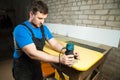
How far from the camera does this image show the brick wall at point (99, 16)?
2.13 meters

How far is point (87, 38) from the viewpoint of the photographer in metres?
2.58

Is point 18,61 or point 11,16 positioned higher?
point 11,16

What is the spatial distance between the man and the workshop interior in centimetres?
20

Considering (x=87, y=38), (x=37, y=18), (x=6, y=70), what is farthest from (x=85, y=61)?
(x=6, y=70)

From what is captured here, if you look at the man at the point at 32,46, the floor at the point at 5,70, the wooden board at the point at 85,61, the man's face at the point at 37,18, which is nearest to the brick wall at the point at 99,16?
the wooden board at the point at 85,61

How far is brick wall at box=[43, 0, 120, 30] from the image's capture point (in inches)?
83.8

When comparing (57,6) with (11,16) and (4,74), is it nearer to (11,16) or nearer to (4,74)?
(4,74)

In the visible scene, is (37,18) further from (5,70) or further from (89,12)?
(5,70)

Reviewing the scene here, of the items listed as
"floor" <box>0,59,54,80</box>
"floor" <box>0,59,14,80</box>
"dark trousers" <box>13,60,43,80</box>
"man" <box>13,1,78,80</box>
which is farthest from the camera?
"floor" <box>0,59,14,80</box>

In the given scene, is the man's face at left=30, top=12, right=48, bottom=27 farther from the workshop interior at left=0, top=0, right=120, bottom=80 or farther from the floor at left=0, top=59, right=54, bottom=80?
the floor at left=0, top=59, right=54, bottom=80

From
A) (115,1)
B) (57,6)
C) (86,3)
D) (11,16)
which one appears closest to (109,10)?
(115,1)

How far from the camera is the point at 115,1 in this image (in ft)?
6.79

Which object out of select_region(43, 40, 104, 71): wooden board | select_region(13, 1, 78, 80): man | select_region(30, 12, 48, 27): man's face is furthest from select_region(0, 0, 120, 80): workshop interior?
select_region(30, 12, 48, 27): man's face

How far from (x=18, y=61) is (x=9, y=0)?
22.7 feet
